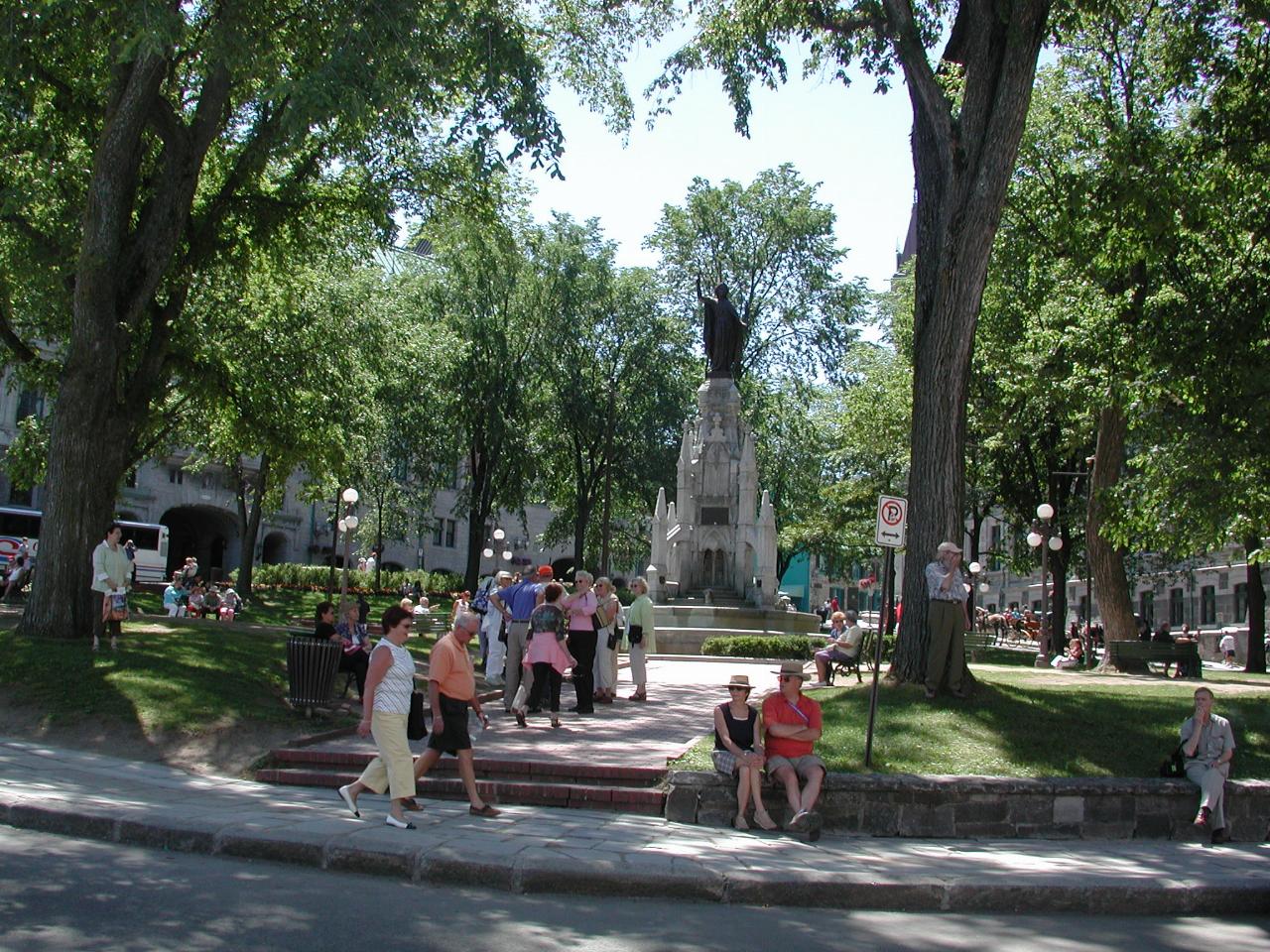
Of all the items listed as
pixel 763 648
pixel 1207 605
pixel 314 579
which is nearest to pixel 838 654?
pixel 763 648

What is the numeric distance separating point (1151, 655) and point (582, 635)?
1217 cm

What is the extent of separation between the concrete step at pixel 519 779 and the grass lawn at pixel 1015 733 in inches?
20.1

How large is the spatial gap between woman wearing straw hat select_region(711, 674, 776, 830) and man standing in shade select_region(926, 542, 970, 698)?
3.19 metres

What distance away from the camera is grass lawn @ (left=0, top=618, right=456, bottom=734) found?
1277 cm

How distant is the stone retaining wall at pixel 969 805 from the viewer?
32.7 ft

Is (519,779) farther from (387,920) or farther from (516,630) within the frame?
(387,920)

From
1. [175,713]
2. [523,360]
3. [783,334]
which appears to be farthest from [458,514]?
[175,713]

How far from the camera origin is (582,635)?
48.4 ft

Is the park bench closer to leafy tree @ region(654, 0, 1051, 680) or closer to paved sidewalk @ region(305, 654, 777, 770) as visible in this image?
paved sidewalk @ region(305, 654, 777, 770)

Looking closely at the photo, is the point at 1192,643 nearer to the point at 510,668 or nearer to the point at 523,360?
the point at 510,668

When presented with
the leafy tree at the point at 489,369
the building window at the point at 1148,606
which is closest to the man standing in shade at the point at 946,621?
the leafy tree at the point at 489,369

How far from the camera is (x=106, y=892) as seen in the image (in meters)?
6.88

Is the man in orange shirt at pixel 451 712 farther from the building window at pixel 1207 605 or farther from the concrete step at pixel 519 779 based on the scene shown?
the building window at pixel 1207 605

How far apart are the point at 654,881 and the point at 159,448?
2694 cm
